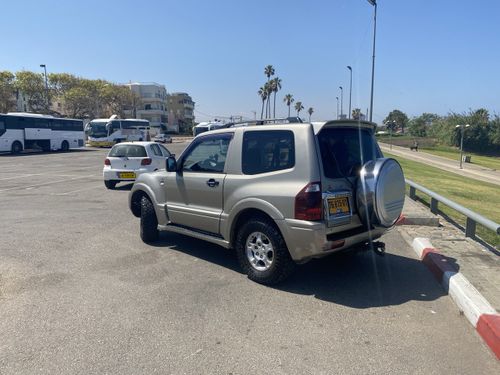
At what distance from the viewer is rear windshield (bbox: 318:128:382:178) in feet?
14.7

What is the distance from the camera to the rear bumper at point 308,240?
4199 millimetres

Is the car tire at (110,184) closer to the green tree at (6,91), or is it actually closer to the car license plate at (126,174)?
the car license plate at (126,174)

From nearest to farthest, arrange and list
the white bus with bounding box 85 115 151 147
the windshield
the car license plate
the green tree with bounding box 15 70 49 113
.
Result: the car license plate, the white bus with bounding box 85 115 151 147, the windshield, the green tree with bounding box 15 70 49 113

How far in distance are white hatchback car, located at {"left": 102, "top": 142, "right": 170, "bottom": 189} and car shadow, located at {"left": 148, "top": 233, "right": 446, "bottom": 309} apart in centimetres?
763

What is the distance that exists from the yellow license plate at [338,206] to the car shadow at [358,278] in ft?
3.08

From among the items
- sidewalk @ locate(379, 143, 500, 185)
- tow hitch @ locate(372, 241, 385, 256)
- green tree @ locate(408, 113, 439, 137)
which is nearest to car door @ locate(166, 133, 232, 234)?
tow hitch @ locate(372, 241, 385, 256)

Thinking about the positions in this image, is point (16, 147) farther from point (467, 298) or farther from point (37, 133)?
point (467, 298)

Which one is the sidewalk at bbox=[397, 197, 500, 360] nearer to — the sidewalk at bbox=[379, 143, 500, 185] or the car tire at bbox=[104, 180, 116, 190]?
the car tire at bbox=[104, 180, 116, 190]

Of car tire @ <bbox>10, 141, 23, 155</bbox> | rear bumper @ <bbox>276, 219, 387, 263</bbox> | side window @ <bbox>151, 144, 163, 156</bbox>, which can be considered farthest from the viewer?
car tire @ <bbox>10, 141, 23, 155</bbox>

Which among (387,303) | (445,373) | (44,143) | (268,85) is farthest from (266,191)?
(268,85)

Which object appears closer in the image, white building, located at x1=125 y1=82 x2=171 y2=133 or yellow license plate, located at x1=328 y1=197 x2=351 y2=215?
yellow license plate, located at x1=328 y1=197 x2=351 y2=215

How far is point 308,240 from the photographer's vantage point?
4.22m

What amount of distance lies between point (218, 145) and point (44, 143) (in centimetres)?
3741

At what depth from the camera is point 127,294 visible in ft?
14.8
